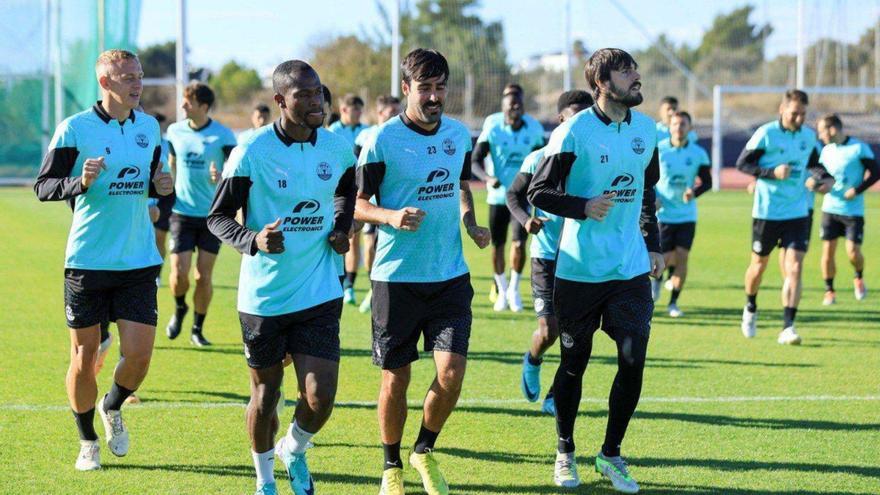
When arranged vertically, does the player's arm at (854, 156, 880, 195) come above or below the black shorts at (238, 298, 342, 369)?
above

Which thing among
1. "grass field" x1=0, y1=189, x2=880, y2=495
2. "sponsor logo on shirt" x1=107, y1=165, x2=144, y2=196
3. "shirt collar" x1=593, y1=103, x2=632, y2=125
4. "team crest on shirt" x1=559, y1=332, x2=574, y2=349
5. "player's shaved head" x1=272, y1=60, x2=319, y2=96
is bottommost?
"grass field" x1=0, y1=189, x2=880, y2=495

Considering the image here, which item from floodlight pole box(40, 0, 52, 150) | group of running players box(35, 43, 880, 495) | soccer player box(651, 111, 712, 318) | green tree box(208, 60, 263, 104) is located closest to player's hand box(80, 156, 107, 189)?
group of running players box(35, 43, 880, 495)

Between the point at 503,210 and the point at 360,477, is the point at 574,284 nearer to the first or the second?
the point at 360,477

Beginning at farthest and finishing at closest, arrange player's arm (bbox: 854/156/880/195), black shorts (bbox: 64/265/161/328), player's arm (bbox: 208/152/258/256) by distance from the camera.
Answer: player's arm (bbox: 854/156/880/195) → black shorts (bbox: 64/265/161/328) → player's arm (bbox: 208/152/258/256)

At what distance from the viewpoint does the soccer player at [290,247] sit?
5.68 meters

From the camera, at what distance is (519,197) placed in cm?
765

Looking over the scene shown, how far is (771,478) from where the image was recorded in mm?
6691

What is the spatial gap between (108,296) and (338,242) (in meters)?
1.77

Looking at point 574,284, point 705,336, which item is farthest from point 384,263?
point 705,336

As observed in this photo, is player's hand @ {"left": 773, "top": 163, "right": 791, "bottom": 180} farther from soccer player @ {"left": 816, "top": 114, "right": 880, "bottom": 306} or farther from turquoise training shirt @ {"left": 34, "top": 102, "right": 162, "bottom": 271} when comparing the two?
turquoise training shirt @ {"left": 34, "top": 102, "right": 162, "bottom": 271}

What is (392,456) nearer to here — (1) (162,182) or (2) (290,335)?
(2) (290,335)

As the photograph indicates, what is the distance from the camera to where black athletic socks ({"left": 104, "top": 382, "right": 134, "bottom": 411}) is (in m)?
6.96

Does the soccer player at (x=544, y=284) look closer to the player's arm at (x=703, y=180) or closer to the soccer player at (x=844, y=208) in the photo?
the player's arm at (x=703, y=180)

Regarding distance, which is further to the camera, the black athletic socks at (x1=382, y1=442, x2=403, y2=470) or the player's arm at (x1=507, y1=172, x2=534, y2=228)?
the player's arm at (x1=507, y1=172, x2=534, y2=228)
